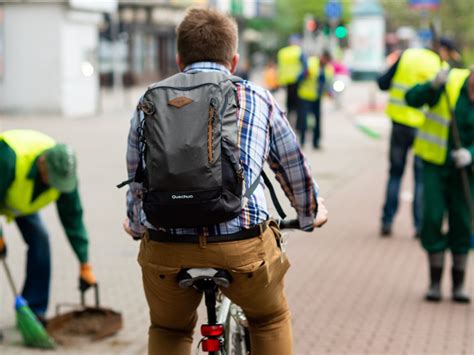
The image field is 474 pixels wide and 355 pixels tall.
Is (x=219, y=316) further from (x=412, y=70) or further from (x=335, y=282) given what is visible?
(x=412, y=70)

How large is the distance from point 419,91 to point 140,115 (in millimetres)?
3990

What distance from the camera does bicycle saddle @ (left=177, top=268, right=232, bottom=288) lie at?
3.50m

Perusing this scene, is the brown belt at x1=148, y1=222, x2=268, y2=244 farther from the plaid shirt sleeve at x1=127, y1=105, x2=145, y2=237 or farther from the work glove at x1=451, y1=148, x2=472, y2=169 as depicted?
the work glove at x1=451, y1=148, x2=472, y2=169

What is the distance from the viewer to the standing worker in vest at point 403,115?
930 cm

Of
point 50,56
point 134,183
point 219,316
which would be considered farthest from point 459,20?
point 134,183

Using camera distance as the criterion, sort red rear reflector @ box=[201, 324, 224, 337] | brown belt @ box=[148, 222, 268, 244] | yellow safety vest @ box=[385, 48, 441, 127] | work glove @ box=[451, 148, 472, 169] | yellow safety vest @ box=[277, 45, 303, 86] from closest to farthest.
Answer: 1. brown belt @ box=[148, 222, 268, 244]
2. red rear reflector @ box=[201, 324, 224, 337]
3. work glove @ box=[451, 148, 472, 169]
4. yellow safety vest @ box=[385, 48, 441, 127]
5. yellow safety vest @ box=[277, 45, 303, 86]

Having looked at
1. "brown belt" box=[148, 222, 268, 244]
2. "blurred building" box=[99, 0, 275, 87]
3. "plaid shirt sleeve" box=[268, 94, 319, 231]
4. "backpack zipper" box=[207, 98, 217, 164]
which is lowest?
"blurred building" box=[99, 0, 275, 87]

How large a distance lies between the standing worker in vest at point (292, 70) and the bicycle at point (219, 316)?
15446 mm

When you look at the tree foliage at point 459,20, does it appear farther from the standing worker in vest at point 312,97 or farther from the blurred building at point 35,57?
the standing worker in vest at point 312,97

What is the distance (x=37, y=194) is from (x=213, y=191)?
9.97ft

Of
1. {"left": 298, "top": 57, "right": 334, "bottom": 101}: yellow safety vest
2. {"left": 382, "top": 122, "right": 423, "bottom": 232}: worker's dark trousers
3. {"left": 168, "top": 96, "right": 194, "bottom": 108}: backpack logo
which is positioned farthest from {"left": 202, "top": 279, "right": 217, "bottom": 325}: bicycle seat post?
{"left": 298, "top": 57, "right": 334, "bottom": 101}: yellow safety vest

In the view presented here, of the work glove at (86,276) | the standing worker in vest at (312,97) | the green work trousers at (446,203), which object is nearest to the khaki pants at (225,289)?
the work glove at (86,276)

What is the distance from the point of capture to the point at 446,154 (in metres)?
7.19

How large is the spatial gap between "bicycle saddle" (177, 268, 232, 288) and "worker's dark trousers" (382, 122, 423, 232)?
6.53m
